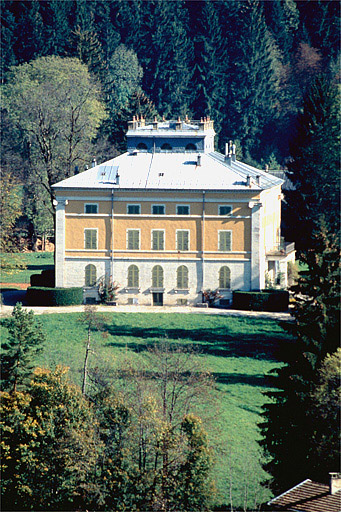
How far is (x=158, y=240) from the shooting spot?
7056 centimetres

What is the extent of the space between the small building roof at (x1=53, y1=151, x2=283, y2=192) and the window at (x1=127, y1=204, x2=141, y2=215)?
969 mm

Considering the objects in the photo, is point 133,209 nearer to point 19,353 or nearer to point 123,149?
point 19,353

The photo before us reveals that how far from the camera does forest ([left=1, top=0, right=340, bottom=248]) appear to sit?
127 metres

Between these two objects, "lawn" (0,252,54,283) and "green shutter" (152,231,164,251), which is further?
"lawn" (0,252,54,283)

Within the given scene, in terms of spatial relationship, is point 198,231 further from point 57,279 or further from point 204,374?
point 204,374

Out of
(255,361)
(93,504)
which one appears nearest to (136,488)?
(93,504)

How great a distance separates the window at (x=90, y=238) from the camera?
233ft

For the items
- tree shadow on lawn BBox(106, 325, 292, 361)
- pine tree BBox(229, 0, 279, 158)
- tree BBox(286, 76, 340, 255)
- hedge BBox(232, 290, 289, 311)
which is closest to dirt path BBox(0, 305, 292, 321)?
hedge BBox(232, 290, 289, 311)

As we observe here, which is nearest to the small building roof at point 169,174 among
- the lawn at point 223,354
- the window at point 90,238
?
the window at point 90,238

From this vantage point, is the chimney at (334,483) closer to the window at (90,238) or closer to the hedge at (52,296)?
the hedge at (52,296)

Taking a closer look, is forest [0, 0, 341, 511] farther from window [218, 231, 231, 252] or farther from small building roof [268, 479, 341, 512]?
window [218, 231, 231, 252]

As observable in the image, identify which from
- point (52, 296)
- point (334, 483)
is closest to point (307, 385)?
point (334, 483)

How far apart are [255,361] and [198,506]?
17.9 meters

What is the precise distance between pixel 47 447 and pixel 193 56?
9348 centimetres
